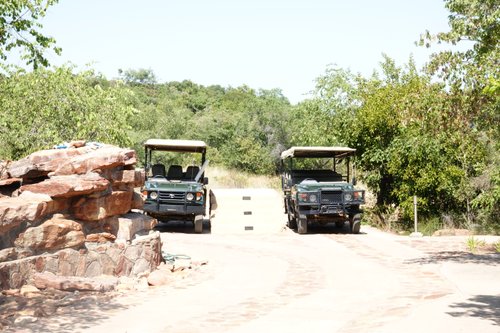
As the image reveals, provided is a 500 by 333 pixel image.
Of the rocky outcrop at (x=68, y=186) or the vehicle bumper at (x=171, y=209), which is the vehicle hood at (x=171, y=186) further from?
the rocky outcrop at (x=68, y=186)

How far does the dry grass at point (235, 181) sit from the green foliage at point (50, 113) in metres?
10.4

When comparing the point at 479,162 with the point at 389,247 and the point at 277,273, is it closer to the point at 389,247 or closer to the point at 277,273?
the point at 389,247

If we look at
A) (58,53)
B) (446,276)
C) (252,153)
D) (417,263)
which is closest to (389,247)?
(417,263)

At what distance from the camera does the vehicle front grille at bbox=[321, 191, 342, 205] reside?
17.4 meters

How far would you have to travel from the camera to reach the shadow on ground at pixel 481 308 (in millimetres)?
6914

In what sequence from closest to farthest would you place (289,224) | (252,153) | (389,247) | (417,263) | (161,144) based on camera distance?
(417,263) → (389,247) → (161,144) → (289,224) → (252,153)

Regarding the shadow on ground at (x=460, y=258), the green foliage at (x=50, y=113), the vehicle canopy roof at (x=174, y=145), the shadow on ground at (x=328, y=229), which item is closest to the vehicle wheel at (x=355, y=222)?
the shadow on ground at (x=328, y=229)

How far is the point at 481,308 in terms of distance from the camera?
7.30 m

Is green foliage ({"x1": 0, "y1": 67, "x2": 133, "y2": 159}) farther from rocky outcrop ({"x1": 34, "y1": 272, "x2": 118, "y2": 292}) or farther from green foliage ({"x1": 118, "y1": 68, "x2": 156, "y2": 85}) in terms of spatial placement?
green foliage ({"x1": 118, "y1": 68, "x2": 156, "y2": 85})

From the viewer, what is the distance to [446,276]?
9891 millimetres

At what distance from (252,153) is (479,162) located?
19.8 metres

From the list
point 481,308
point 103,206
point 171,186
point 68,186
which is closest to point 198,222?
point 171,186

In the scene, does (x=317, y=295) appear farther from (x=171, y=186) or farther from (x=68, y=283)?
(x=171, y=186)

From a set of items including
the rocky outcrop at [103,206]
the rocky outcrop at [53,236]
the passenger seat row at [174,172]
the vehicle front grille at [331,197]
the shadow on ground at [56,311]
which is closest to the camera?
the shadow on ground at [56,311]
